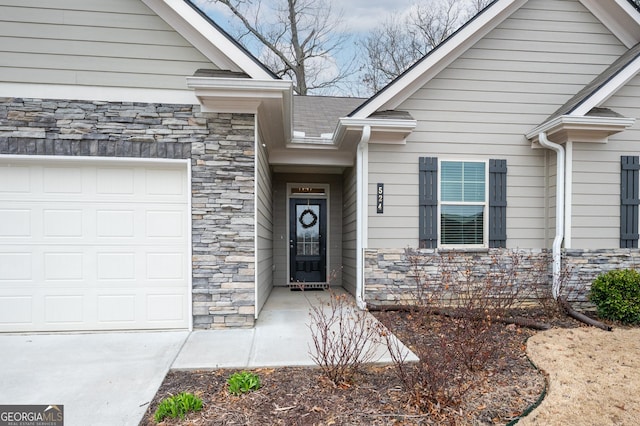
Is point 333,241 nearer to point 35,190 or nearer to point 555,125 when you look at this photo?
point 555,125

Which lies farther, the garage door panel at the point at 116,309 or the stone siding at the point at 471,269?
the stone siding at the point at 471,269

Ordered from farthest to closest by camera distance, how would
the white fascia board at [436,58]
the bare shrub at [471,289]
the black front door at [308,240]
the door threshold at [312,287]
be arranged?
the black front door at [308,240] → the door threshold at [312,287] → the white fascia board at [436,58] → the bare shrub at [471,289]

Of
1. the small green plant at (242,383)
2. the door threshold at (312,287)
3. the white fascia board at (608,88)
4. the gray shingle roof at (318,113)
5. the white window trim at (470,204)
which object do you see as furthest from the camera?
the door threshold at (312,287)

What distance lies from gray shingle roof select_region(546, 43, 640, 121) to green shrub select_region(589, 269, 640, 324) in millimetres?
2532

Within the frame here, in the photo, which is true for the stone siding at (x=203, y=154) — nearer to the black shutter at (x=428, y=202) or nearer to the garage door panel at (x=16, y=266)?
the garage door panel at (x=16, y=266)

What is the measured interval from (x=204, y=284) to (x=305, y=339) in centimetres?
148

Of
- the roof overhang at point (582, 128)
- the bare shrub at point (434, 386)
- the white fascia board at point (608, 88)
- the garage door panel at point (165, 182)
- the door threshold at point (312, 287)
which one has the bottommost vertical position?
the door threshold at point (312, 287)

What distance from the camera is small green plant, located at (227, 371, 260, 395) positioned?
286 centimetres

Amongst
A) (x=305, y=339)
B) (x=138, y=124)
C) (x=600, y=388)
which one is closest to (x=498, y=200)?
(x=600, y=388)

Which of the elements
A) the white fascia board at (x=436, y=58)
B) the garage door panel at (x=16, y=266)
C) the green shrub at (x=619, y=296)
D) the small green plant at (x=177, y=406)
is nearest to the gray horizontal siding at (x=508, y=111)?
the white fascia board at (x=436, y=58)

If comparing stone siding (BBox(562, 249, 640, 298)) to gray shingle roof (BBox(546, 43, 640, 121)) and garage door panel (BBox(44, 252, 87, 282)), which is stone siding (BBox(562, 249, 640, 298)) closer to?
gray shingle roof (BBox(546, 43, 640, 121))

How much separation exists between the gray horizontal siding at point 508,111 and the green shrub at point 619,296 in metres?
0.99

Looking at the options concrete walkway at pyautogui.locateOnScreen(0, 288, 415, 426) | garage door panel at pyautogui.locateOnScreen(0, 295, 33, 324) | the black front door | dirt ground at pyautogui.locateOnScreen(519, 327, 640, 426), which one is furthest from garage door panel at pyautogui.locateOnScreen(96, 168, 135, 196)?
dirt ground at pyautogui.locateOnScreen(519, 327, 640, 426)

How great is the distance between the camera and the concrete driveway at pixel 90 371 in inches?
107
